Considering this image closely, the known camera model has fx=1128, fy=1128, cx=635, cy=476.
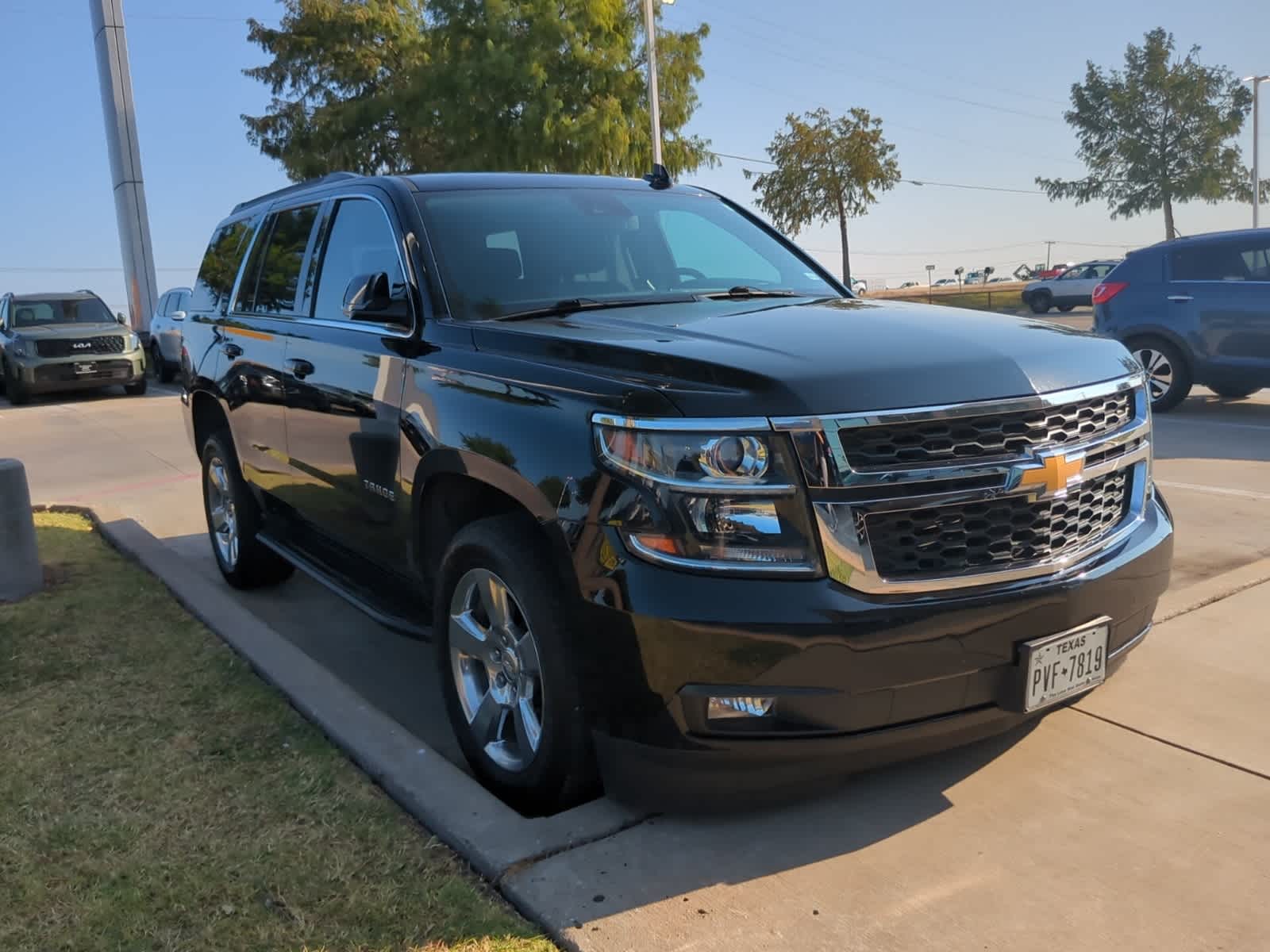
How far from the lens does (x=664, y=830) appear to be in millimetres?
3037

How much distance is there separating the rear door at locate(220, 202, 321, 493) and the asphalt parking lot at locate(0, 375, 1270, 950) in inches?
48.2

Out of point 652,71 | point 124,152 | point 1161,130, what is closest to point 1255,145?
point 1161,130

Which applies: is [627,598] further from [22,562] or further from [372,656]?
[22,562]

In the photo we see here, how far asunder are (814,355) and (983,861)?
1.36 metres

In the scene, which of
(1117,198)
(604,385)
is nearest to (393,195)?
(604,385)

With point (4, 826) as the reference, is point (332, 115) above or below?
above

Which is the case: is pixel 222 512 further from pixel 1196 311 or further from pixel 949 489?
pixel 1196 311

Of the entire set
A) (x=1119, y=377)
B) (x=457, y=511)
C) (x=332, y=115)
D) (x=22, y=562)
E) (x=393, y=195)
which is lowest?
(x=22, y=562)

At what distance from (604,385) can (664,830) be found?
1208 mm

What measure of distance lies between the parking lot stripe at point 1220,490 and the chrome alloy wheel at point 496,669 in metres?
5.41

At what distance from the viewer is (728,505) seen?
2635 millimetres

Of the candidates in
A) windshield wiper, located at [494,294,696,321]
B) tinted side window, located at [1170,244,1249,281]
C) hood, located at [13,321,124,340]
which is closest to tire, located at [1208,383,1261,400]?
tinted side window, located at [1170,244,1249,281]

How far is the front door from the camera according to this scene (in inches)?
149

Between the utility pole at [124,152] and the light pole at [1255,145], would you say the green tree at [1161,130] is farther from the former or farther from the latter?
the utility pole at [124,152]
